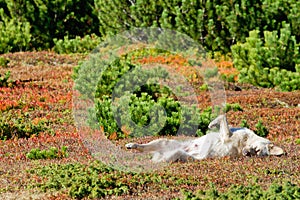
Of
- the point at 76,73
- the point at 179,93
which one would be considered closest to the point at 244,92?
the point at 179,93

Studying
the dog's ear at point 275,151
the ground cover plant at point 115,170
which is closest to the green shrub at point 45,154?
the ground cover plant at point 115,170

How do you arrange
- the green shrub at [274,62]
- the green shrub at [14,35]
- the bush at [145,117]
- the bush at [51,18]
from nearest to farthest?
the bush at [145,117] → the green shrub at [274,62] → the green shrub at [14,35] → the bush at [51,18]

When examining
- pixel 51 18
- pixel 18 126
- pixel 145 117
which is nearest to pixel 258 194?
pixel 145 117

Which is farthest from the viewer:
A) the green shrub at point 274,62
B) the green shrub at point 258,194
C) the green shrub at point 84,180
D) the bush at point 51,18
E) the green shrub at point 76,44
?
the bush at point 51,18

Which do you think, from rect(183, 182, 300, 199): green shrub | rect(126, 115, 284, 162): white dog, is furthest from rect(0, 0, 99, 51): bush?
rect(183, 182, 300, 199): green shrub

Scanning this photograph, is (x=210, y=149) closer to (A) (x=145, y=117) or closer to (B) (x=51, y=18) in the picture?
(A) (x=145, y=117)

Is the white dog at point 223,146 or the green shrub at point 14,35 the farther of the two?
the green shrub at point 14,35

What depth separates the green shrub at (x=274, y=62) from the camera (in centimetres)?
1866

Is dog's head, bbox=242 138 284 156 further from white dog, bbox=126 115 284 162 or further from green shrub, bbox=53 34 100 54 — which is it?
green shrub, bbox=53 34 100 54

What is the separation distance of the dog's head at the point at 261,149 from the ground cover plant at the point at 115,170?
0.53 feet

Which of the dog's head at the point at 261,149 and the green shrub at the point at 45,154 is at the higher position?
the green shrub at the point at 45,154

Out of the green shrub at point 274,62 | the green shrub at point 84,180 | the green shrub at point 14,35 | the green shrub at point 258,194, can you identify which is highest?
the green shrub at point 14,35

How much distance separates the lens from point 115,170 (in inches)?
330

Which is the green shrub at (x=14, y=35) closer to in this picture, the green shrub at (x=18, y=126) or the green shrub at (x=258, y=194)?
the green shrub at (x=18, y=126)
